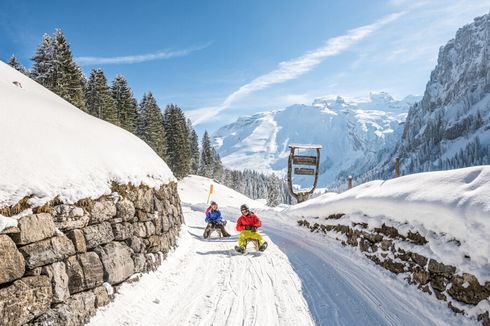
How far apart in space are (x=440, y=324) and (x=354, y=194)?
20.9ft

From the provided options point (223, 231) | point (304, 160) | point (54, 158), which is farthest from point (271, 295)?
point (304, 160)

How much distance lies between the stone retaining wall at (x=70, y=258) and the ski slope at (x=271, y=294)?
46 centimetres

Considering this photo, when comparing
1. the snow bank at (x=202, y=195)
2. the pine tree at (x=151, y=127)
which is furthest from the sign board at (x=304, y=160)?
the pine tree at (x=151, y=127)

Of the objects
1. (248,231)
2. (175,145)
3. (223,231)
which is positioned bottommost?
(223,231)

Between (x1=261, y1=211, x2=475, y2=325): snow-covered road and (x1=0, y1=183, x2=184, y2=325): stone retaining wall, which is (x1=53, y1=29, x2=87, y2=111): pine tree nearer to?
(x1=0, y1=183, x2=184, y2=325): stone retaining wall

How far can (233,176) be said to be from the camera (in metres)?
103

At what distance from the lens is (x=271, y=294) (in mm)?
7301

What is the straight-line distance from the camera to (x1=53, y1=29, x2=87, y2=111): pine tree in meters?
32.9

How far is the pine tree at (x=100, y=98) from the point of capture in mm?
→ 40825

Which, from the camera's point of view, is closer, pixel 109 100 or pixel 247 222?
pixel 247 222

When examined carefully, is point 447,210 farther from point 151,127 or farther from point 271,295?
point 151,127

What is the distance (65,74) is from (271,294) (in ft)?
114

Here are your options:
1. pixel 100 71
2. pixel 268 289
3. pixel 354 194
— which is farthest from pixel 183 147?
pixel 268 289

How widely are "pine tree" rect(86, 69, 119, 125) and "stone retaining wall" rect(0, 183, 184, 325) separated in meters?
36.3
